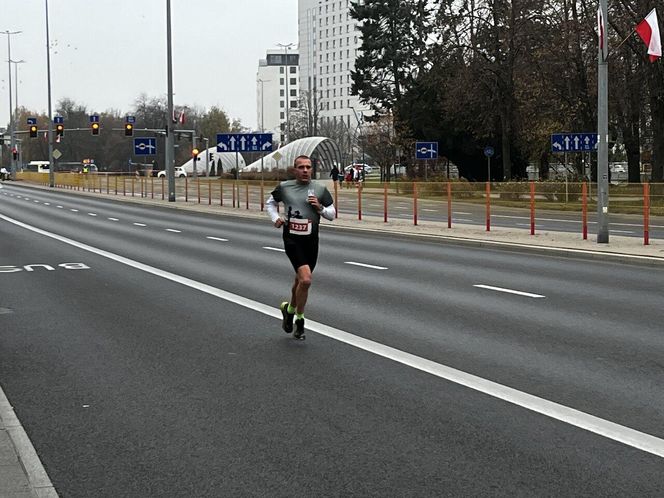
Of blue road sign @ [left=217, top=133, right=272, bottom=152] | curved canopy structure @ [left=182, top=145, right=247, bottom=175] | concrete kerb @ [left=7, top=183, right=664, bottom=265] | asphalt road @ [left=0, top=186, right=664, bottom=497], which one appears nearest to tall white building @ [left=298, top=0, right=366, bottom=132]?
curved canopy structure @ [left=182, top=145, right=247, bottom=175]

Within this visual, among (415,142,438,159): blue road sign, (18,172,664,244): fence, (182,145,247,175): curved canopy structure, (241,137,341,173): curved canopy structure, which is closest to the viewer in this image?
(18,172,664,244): fence

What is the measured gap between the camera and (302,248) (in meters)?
9.68

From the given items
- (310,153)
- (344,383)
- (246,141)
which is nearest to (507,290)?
(344,383)

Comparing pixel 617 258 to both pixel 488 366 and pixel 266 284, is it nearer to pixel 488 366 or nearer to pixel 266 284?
pixel 266 284

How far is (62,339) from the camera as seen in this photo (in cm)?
992

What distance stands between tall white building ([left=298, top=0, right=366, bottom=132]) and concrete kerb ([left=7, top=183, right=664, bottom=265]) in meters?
153

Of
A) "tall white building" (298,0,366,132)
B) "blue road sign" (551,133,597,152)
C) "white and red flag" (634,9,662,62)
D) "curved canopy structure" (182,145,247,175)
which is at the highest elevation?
"tall white building" (298,0,366,132)

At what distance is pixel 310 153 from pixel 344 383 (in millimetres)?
Answer: 93422

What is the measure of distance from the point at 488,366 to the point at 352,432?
2414 mm

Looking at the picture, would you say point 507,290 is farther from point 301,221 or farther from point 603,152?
point 603,152

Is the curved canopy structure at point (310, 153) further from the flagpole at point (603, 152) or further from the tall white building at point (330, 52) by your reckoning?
the flagpole at point (603, 152)

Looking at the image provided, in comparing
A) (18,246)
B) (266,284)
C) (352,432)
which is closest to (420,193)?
(18,246)

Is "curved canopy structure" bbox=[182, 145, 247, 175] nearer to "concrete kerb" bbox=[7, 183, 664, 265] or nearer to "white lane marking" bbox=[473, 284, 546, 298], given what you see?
"concrete kerb" bbox=[7, 183, 664, 265]

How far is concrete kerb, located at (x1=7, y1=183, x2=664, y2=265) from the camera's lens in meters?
19.1
